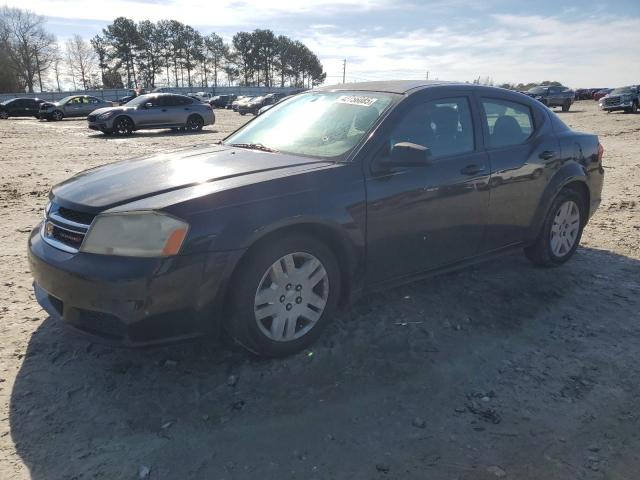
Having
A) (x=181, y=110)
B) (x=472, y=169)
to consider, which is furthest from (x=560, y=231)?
(x=181, y=110)

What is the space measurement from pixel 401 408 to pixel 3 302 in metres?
3.12

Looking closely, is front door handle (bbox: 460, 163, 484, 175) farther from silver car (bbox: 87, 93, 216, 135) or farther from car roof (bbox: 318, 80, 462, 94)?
silver car (bbox: 87, 93, 216, 135)

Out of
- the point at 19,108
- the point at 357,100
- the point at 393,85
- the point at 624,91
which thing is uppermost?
the point at 624,91

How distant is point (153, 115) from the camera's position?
64.6 feet

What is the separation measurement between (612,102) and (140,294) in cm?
3442

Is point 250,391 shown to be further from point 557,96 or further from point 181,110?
point 557,96

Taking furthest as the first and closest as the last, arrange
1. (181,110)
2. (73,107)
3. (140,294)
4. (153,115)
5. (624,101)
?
(73,107), (624,101), (181,110), (153,115), (140,294)

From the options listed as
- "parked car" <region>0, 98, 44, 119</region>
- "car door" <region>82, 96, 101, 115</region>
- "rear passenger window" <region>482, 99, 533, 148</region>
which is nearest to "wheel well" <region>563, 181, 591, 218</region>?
"rear passenger window" <region>482, 99, 533, 148</region>

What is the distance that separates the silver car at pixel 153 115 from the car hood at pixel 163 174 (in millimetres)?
16485

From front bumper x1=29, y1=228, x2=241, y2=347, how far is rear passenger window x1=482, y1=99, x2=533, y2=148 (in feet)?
8.17

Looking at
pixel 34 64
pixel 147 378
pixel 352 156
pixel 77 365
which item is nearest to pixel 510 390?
pixel 352 156

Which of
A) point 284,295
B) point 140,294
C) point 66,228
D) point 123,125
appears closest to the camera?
point 140,294

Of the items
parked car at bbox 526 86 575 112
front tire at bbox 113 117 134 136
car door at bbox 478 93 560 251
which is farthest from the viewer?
parked car at bbox 526 86 575 112

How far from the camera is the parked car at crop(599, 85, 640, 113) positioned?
2973 cm
